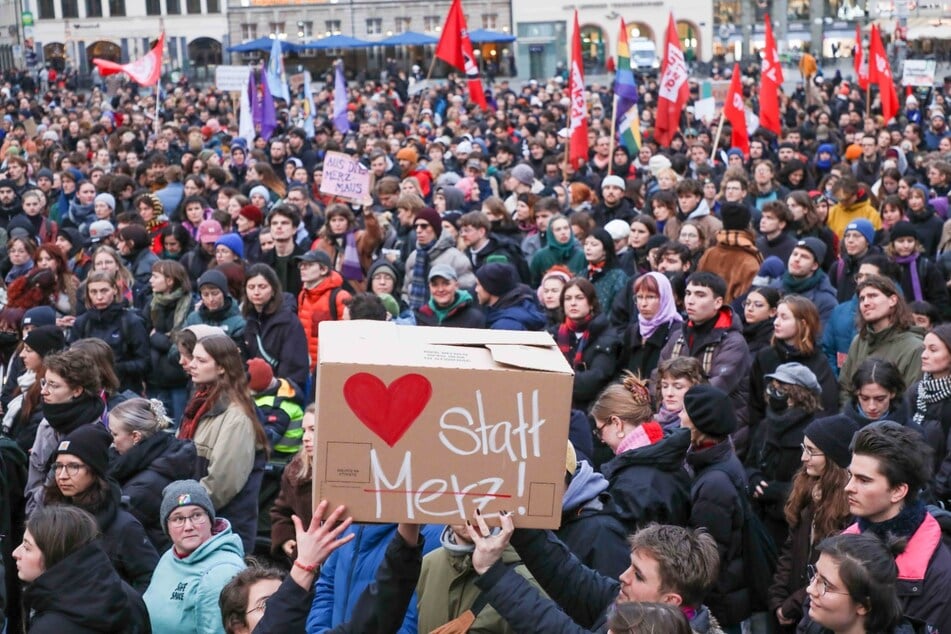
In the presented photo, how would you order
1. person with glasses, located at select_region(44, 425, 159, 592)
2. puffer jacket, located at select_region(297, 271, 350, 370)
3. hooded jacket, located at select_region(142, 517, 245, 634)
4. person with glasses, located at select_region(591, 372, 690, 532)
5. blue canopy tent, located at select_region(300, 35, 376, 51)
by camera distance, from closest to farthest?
hooded jacket, located at select_region(142, 517, 245, 634)
person with glasses, located at select_region(591, 372, 690, 532)
person with glasses, located at select_region(44, 425, 159, 592)
puffer jacket, located at select_region(297, 271, 350, 370)
blue canopy tent, located at select_region(300, 35, 376, 51)

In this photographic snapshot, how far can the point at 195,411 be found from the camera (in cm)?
634

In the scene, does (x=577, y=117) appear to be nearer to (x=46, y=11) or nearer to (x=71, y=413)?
(x=71, y=413)

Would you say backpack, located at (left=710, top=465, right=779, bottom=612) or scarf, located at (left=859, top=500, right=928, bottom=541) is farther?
backpack, located at (left=710, top=465, right=779, bottom=612)

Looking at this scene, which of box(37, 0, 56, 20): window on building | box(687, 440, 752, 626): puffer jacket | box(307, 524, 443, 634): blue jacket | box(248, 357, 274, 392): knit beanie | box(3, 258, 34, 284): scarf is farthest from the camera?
box(37, 0, 56, 20): window on building

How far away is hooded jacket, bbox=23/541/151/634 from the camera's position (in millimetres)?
4383

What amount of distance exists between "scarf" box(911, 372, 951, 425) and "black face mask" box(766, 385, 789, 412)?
0.60 metres

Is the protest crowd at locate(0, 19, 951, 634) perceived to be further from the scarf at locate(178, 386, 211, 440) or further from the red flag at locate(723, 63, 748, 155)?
the red flag at locate(723, 63, 748, 155)

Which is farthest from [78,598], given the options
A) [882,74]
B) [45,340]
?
[882,74]

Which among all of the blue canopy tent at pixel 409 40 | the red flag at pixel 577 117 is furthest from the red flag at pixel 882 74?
the blue canopy tent at pixel 409 40

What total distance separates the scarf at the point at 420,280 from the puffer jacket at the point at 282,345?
2.09m

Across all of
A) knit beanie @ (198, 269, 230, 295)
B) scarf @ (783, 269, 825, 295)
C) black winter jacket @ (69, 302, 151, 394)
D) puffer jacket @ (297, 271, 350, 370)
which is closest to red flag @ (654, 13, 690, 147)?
scarf @ (783, 269, 825, 295)

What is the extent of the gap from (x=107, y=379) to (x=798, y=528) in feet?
10.9

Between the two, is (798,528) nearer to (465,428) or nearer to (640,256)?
(465,428)

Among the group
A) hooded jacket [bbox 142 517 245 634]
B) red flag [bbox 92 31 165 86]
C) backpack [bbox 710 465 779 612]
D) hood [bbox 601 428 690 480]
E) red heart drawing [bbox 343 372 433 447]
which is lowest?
backpack [bbox 710 465 779 612]
